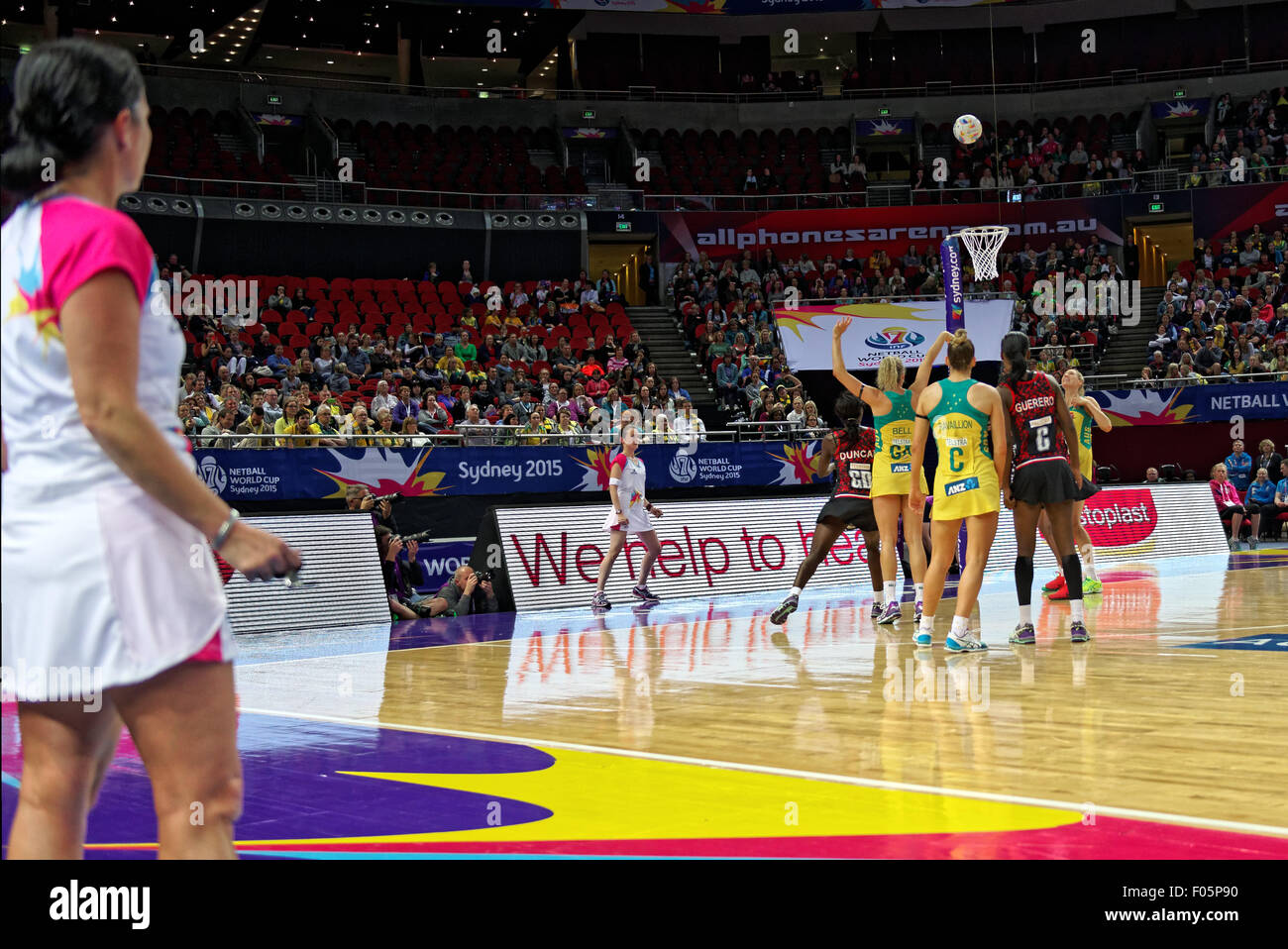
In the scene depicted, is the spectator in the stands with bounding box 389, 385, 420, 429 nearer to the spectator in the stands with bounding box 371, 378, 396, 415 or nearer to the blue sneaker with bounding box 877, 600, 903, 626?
the spectator in the stands with bounding box 371, 378, 396, 415

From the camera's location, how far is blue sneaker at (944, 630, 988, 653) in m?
8.79

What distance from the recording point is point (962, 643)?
881 centimetres

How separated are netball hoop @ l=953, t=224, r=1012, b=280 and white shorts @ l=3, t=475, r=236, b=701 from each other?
2347cm

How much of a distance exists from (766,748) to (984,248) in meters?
21.5

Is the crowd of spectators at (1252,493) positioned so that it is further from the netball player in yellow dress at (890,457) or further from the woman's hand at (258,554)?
the woman's hand at (258,554)

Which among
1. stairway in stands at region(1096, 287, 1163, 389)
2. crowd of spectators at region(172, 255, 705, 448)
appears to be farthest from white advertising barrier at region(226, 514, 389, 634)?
stairway in stands at region(1096, 287, 1163, 389)

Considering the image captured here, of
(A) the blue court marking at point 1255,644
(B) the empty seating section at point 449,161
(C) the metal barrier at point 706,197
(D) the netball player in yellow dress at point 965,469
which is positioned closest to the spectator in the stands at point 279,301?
(C) the metal barrier at point 706,197

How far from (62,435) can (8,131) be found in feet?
2.01

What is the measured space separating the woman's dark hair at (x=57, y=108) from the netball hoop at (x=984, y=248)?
2326 centimetres

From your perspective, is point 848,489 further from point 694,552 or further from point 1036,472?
point 694,552

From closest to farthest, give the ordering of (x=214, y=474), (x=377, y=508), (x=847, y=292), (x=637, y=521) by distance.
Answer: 1. (x=377, y=508)
2. (x=637, y=521)
3. (x=214, y=474)
4. (x=847, y=292)

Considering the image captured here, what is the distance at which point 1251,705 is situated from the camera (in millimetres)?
6473

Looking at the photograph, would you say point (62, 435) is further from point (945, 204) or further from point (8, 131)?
point (945, 204)

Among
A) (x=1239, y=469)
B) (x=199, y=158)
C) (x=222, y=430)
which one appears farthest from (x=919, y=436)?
(x=199, y=158)
